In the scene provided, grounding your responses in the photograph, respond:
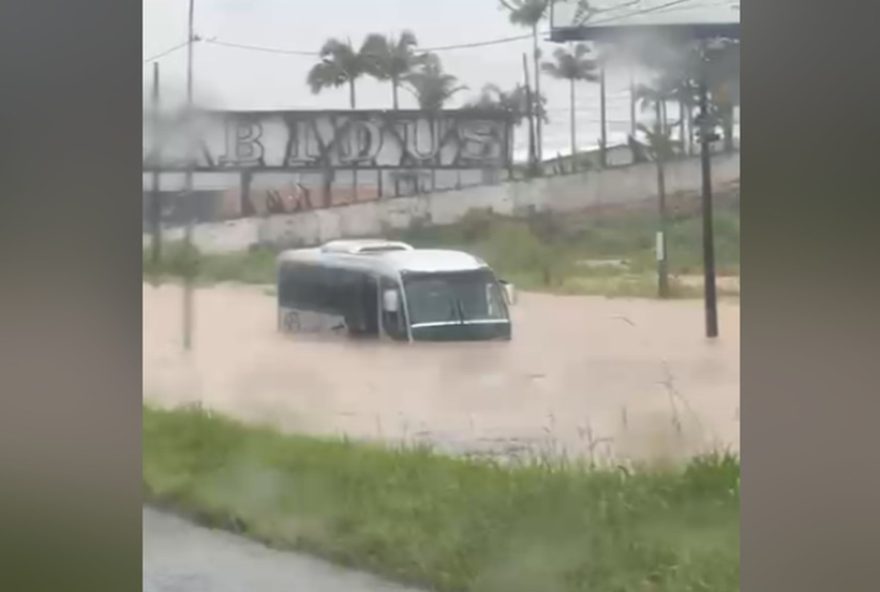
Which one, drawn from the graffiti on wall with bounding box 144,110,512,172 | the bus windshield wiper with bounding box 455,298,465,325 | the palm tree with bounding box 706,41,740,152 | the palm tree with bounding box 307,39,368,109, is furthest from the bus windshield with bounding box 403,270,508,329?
the palm tree with bounding box 706,41,740,152

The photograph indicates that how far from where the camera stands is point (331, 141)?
1337mm

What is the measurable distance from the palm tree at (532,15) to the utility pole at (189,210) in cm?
43

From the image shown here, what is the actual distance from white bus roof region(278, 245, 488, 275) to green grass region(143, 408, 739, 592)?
9.6 inches

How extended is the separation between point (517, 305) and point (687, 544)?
391mm

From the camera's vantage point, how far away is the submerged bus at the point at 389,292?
1.33 meters

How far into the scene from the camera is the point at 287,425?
1.33 m

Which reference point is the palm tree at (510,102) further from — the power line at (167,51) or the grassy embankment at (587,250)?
the power line at (167,51)

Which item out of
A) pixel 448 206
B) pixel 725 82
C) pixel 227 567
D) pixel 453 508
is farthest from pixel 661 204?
pixel 227 567

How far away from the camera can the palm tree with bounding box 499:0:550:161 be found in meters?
1.32

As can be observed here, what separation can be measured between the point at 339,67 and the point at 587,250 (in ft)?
1.38

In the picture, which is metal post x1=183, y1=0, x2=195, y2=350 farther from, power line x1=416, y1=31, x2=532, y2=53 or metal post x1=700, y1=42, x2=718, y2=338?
metal post x1=700, y1=42, x2=718, y2=338

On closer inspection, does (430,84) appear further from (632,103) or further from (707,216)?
(707,216)
